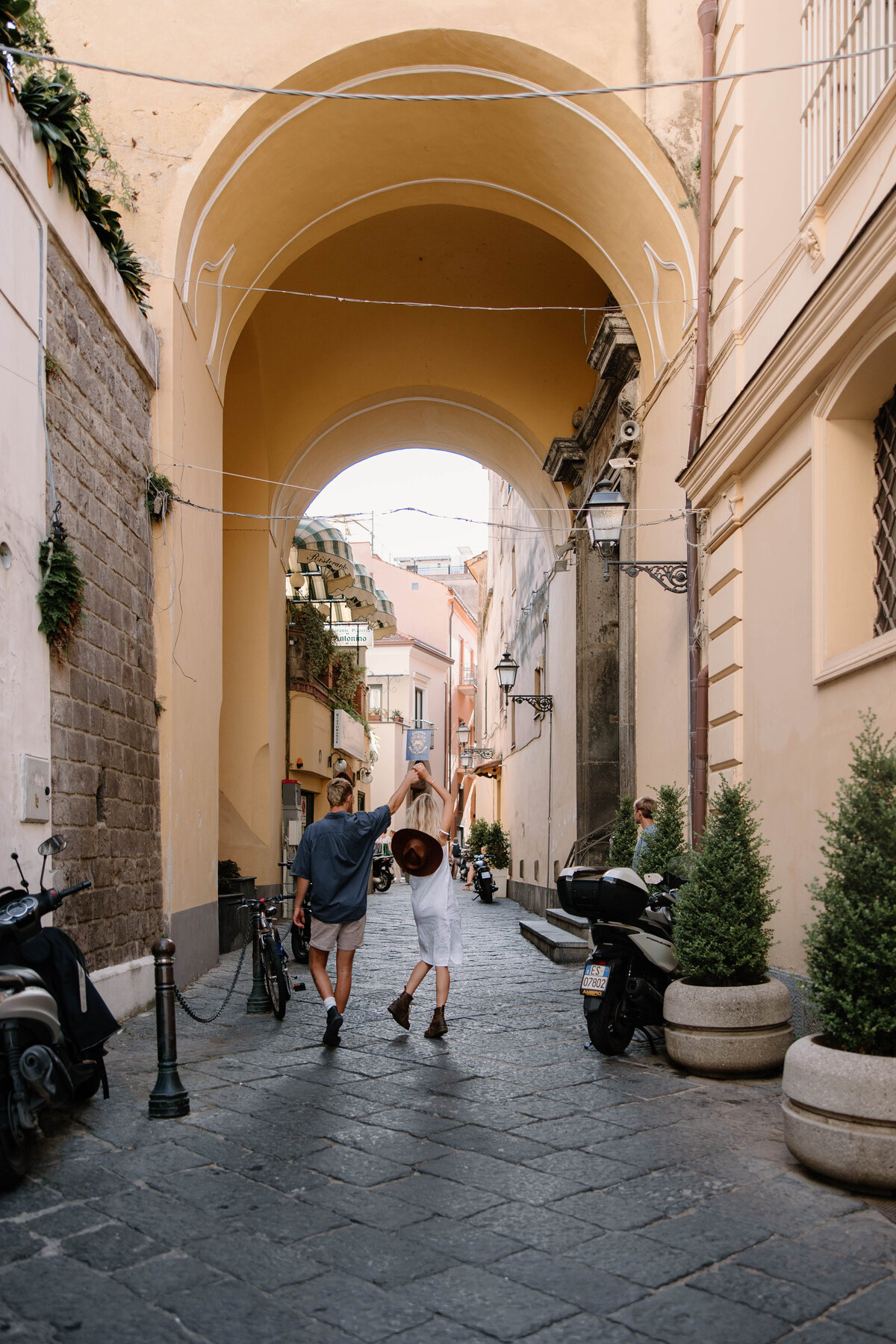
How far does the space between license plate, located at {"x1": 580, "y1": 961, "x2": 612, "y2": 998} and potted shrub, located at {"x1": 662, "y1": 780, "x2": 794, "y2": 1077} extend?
440 millimetres

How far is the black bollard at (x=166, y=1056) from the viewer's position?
192 inches

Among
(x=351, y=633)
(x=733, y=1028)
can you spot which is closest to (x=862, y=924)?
(x=733, y=1028)

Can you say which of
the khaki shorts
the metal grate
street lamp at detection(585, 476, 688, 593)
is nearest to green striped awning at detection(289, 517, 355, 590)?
street lamp at detection(585, 476, 688, 593)

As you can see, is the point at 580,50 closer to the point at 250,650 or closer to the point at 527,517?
the point at 250,650

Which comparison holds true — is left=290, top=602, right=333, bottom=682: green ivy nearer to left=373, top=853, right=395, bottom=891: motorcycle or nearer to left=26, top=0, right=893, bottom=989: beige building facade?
left=26, top=0, right=893, bottom=989: beige building facade

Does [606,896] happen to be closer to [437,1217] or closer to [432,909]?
[432,909]

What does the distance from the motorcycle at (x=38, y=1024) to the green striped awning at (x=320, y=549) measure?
15117mm

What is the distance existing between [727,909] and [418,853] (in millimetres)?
1912

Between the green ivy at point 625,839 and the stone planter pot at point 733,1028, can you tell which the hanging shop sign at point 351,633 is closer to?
the green ivy at point 625,839

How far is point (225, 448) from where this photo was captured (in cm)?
1606

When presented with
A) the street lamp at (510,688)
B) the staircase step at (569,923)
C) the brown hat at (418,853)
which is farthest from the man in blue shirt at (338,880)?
the street lamp at (510,688)

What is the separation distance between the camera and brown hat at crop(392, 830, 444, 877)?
22.5 ft

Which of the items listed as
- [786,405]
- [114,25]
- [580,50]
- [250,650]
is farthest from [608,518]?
[250,650]

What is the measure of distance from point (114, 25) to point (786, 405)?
7230 millimetres
